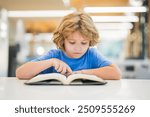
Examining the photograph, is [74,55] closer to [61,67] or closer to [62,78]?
[61,67]

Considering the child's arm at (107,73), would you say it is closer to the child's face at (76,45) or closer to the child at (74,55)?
the child at (74,55)

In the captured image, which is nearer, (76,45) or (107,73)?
(107,73)

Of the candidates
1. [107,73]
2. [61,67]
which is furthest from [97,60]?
[61,67]

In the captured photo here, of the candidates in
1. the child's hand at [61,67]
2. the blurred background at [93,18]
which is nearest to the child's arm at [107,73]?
the child's hand at [61,67]

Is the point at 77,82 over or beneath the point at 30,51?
beneath

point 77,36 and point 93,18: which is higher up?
point 93,18

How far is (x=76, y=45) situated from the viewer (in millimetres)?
1317

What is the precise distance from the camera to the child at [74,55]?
1.19 meters

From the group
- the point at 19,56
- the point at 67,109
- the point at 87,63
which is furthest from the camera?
the point at 19,56

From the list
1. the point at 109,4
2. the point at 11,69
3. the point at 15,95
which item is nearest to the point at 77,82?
the point at 15,95

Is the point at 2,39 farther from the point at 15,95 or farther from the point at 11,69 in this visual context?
the point at 15,95

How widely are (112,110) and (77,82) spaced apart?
0.38 m

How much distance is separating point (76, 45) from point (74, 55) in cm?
9

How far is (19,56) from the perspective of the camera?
4.93m
